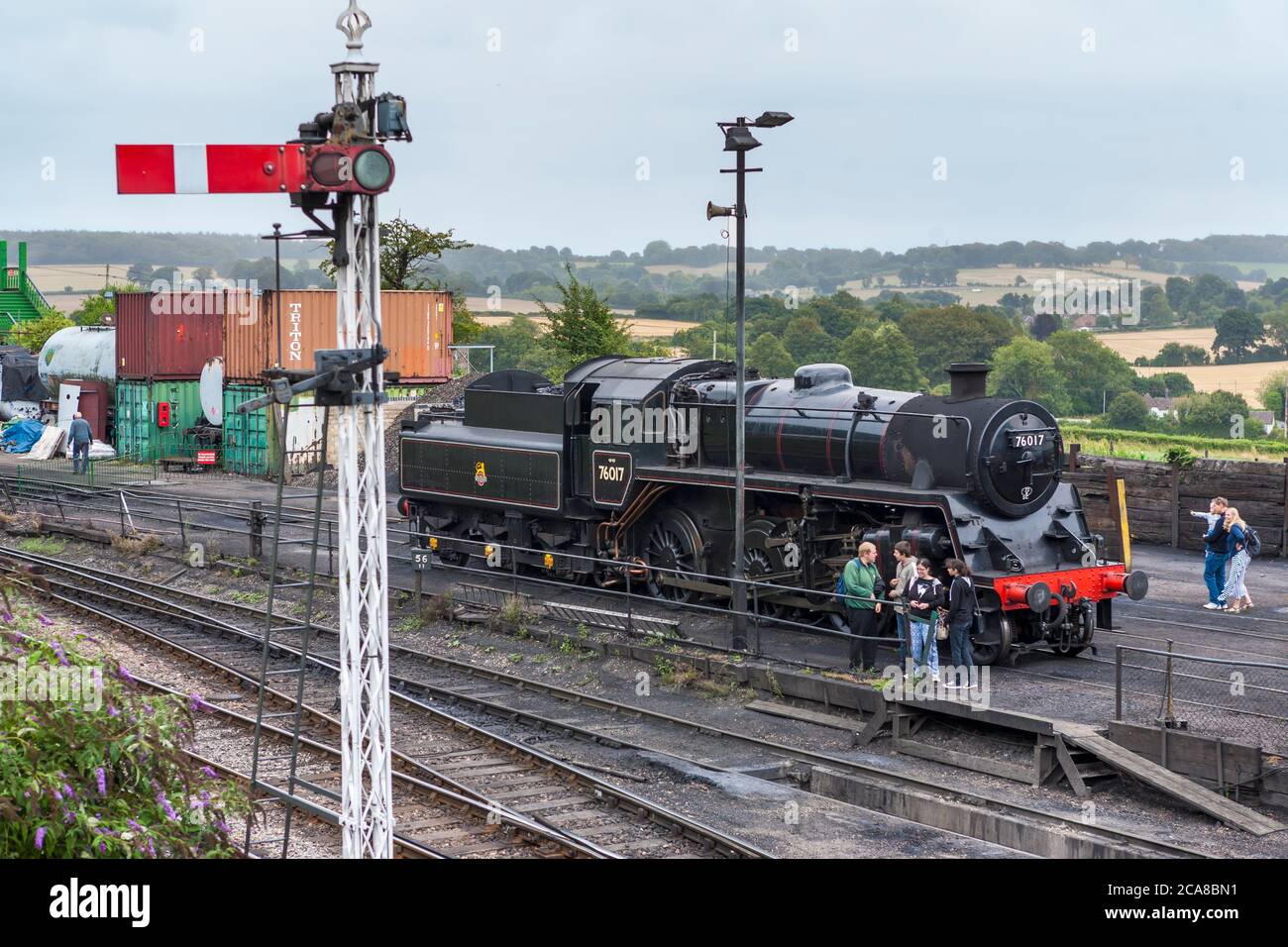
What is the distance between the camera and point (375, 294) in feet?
26.5

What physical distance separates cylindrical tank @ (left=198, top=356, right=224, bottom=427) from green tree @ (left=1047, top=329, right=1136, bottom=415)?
31983 mm

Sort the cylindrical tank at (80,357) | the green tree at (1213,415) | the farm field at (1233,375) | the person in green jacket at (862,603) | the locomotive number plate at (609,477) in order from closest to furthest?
the person in green jacket at (862,603), the locomotive number plate at (609,477), the cylindrical tank at (80,357), the green tree at (1213,415), the farm field at (1233,375)

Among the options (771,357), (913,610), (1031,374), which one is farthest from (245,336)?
(913,610)

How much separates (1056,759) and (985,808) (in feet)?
3.63

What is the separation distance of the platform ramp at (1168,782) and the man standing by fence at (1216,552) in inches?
292

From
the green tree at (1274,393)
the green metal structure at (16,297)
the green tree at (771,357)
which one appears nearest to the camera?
the green tree at (771,357)

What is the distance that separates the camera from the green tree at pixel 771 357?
2002 inches

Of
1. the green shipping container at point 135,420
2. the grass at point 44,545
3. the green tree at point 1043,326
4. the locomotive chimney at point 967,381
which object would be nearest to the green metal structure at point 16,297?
the green shipping container at point 135,420

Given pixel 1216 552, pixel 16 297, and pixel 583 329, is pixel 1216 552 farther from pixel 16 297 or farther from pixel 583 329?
pixel 16 297

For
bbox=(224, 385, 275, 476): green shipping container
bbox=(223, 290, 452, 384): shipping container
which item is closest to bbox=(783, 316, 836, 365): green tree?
bbox=(223, 290, 452, 384): shipping container

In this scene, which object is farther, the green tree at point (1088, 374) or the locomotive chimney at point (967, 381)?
the green tree at point (1088, 374)

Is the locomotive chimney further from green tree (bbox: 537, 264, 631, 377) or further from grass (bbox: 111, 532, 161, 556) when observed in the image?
green tree (bbox: 537, 264, 631, 377)

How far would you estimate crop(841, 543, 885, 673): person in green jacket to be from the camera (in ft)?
51.0

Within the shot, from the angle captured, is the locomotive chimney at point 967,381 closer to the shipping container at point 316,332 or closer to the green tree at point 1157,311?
the shipping container at point 316,332
